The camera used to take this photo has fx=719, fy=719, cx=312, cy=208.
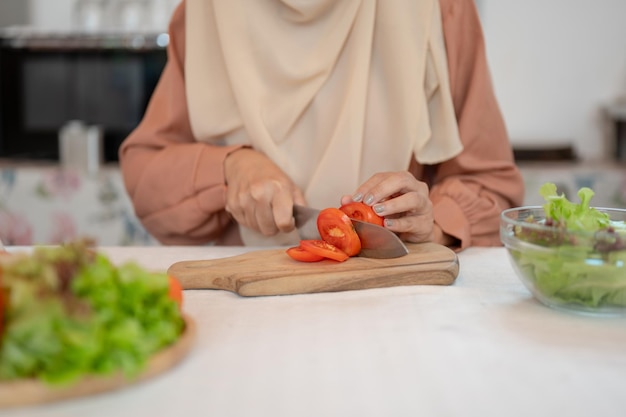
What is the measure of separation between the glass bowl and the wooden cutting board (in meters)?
0.11

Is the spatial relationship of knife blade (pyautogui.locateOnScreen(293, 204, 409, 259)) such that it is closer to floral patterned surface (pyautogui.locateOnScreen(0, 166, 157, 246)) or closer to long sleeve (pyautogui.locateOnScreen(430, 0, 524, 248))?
long sleeve (pyautogui.locateOnScreen(430, 0, 524, 248))

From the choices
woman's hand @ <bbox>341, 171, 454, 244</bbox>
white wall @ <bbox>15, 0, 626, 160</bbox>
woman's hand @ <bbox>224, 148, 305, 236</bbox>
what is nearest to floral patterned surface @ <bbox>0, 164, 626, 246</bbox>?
white wall @ <bbox>15, 0, 626, 160</bbox>

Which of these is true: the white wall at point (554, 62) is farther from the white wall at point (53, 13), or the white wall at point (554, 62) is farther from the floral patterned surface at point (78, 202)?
the floral patterned surface at point (78, 202)

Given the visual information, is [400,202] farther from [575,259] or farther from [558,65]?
[558,65]

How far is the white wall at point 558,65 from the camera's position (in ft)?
10.2

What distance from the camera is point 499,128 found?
1.33 meters

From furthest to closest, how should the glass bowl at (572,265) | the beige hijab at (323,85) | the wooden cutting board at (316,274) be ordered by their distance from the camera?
the beige hijab at (323,85) < the wooden cutting board at (316,274) < the glass bowl at (572,265)

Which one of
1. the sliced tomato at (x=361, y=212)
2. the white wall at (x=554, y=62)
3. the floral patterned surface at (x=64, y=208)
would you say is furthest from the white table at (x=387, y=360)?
the white wall at (x=554, y=62)

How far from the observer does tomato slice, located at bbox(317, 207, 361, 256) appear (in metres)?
0.96

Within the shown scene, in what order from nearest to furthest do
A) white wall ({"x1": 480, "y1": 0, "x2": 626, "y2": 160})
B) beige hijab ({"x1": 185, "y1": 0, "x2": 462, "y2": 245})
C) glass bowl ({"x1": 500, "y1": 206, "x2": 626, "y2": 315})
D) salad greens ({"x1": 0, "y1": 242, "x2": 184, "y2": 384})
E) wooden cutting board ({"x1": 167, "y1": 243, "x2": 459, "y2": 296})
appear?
salad greens ({"x1": 0, "y1": 242, "x2": 184, "y2": 384})
glass bowl ({"x1": 500, "y1": 206, "x2": 626, "y2": 315})
wooden cutting board ({"x1": 167, "y1": 243, "x2": 459, "y2": 296})
beige hijab ({"x1": 185, "y1": 0, "x2": 462, "y2": 245})
white wall ({"x1": 480, "y1": 0, "x2": 626, "y2": 160})

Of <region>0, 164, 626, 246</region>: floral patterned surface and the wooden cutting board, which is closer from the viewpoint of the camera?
the wooden cutting board

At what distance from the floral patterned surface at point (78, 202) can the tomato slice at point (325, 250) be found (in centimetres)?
170

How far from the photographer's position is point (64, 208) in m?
2.62

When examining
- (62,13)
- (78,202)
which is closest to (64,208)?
(78,202)
